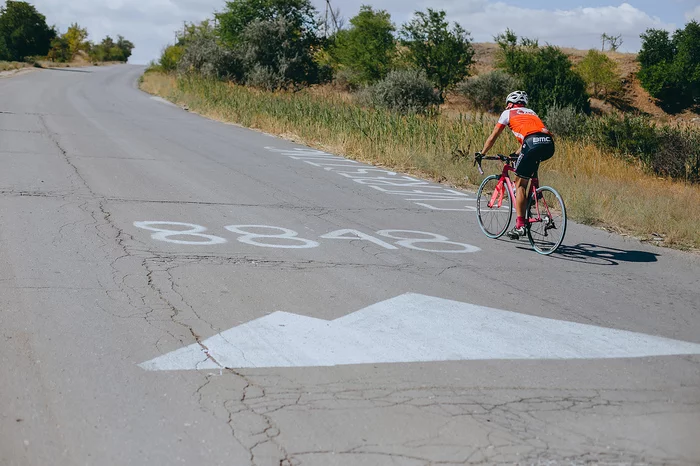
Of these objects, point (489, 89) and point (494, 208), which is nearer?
point (494, 208)

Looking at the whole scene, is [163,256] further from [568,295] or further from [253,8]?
[253,8]

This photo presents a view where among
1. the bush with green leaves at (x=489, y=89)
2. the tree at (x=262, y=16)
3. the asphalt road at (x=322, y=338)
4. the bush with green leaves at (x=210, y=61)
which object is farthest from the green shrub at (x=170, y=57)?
the asphalt road at (x=322, y=338)

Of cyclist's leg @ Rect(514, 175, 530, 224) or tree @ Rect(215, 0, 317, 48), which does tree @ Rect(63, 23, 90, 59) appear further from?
cyclist's leg @ Rect(514, 175, 530, 224)

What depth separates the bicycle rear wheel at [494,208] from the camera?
374 inches

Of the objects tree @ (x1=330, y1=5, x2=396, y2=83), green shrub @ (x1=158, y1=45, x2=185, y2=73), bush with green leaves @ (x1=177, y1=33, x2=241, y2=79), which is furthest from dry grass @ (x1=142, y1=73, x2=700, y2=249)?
green shrub @ (x1=158, y1=45, x2=185, y2=73)

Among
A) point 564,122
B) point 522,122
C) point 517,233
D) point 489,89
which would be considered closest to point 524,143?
point 522,122

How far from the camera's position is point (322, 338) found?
5.19 meters

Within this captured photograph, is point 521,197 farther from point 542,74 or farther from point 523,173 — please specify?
point 542,74

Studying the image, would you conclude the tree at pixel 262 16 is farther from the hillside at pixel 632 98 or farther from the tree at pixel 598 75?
the tree at pixel 598 75

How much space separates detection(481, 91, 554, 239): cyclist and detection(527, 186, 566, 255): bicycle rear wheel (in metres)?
0.13

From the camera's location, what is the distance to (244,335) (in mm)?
5168

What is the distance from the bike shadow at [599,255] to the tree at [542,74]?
108 ft

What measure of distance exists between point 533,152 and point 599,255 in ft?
4.74

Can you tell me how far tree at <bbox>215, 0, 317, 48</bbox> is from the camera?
4938cm
